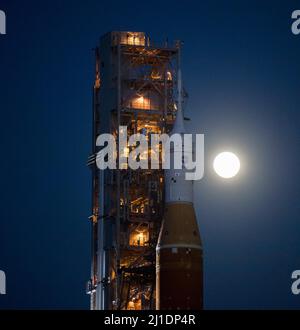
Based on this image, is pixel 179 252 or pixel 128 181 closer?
pixel 179 252

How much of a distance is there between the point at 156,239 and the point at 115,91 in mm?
11748

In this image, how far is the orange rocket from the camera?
3684 inches

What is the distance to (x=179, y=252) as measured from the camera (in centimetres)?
9469

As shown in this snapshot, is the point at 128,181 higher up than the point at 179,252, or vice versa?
the point at 128,181

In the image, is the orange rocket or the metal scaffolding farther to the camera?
the metal scaffolding

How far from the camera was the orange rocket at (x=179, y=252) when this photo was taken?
307ft

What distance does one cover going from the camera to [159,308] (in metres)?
93.9

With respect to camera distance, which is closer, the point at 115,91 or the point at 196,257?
the point at 196,257

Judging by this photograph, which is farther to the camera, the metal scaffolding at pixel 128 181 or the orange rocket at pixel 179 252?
the metal scaffolding at pixel 128 181
